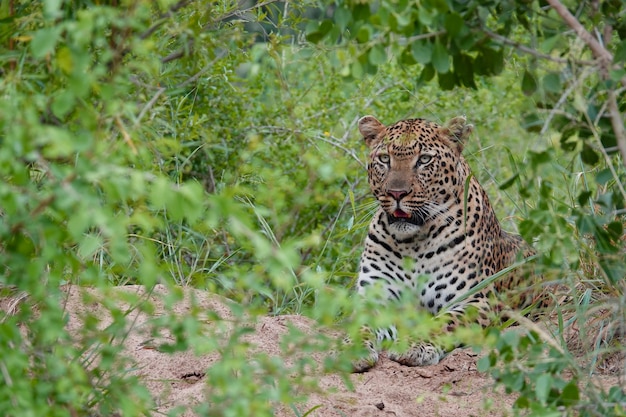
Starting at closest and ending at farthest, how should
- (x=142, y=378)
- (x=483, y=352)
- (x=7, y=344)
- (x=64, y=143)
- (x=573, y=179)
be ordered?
(x=64, y=143), (x=7, y=344), (x=142, y=378), (x=483, y=352), (x=573, y=179)

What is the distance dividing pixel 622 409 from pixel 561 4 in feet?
5.26

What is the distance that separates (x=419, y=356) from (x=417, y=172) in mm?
1406

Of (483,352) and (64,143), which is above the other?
(64,143)

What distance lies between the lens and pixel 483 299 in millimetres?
7707

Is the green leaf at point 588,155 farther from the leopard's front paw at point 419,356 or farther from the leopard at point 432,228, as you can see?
the leopard at point 432,228

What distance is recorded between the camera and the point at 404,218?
7656mm

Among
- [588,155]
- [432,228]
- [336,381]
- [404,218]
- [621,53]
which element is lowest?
[336,381]

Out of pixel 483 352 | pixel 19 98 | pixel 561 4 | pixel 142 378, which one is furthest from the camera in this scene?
pixel 483 352

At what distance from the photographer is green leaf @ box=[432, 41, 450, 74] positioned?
4223mm

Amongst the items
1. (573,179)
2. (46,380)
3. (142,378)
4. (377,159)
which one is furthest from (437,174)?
(46,380)

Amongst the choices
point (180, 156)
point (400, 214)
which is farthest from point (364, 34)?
point (400, 214)

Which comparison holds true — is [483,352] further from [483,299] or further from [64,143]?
[64,143]

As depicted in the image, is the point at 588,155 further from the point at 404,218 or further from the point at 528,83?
the point at 404,218

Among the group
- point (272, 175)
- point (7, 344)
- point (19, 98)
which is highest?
point (19, 98)
